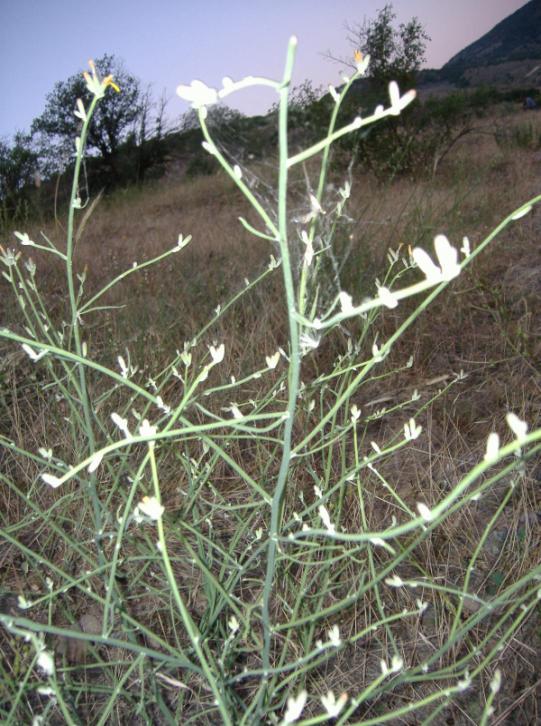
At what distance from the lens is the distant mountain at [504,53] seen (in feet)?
23.0

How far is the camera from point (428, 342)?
1.99 m

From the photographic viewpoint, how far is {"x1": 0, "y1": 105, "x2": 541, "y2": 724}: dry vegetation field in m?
1.03

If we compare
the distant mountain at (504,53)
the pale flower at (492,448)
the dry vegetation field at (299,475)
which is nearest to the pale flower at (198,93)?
the pale flower at (492,448)

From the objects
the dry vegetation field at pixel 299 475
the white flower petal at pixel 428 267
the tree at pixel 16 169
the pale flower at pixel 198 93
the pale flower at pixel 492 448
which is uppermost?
the tree at pixel 16 169

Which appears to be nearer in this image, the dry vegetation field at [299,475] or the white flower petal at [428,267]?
the white flower petal at [428,267]

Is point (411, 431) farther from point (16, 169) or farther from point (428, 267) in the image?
point (16, 169)

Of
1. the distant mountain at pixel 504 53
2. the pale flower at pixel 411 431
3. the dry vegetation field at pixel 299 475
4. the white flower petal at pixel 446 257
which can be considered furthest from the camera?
the distant mountain at pixel 504 53

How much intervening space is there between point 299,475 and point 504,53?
27.1ft

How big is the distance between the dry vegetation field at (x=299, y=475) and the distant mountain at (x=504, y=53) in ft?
17.1

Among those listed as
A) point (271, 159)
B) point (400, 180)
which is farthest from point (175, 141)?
point (400, 180)

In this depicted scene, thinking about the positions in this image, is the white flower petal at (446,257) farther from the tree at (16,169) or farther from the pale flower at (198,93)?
the tree at (16,169)

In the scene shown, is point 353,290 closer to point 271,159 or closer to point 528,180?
point 528,180

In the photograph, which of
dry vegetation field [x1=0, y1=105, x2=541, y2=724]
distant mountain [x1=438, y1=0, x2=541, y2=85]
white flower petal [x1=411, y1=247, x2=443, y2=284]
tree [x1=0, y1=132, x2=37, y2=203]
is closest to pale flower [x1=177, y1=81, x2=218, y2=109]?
white flower petal [x1=411, y1=247, x2=443, y2=284]

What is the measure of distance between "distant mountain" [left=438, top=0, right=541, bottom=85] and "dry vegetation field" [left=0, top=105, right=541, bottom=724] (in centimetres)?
520
